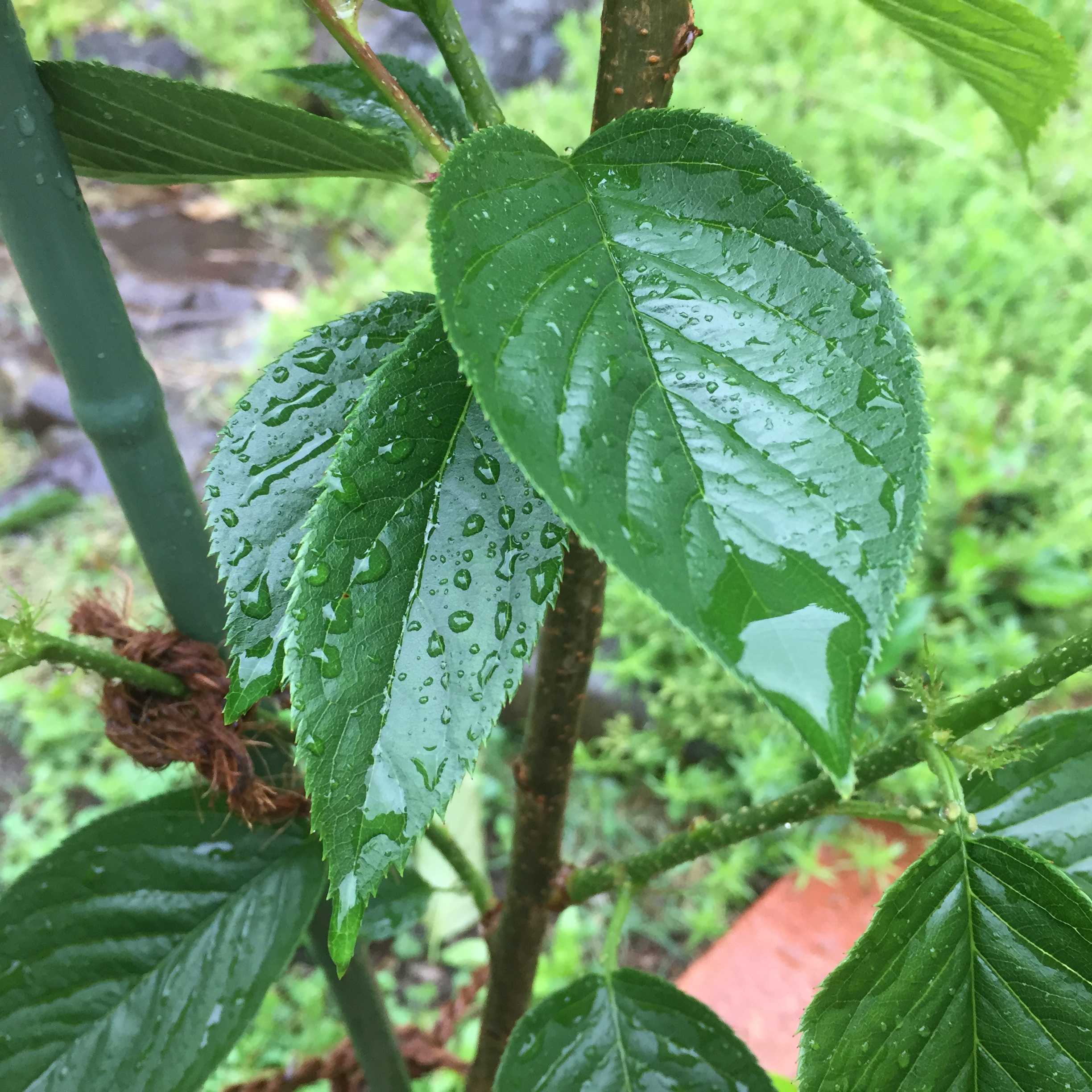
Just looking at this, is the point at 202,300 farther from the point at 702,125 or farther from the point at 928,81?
the point at 702,125

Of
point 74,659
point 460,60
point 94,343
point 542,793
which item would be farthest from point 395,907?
point 460,60

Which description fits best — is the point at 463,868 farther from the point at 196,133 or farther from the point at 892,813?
the point at 196,133

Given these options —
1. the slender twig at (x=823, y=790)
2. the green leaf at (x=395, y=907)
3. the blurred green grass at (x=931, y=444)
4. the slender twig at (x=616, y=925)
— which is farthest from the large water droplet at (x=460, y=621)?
the blurred green grass at (x=931, y=444)

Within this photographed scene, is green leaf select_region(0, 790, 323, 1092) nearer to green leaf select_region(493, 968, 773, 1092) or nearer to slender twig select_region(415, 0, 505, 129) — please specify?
green leaf select_region(493, 968, 773, 1092)

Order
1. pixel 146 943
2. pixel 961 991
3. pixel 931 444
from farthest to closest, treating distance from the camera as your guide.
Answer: pixel 931 444 → pixel 146 943 → pixel 961 991

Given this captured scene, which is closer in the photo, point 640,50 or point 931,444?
point 640,50

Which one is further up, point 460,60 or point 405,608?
point 460,60

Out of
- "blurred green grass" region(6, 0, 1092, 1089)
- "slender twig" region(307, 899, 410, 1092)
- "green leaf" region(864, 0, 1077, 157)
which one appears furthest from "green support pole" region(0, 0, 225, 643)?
"blurred green grass" region(6, 0, 1092, 1089)
